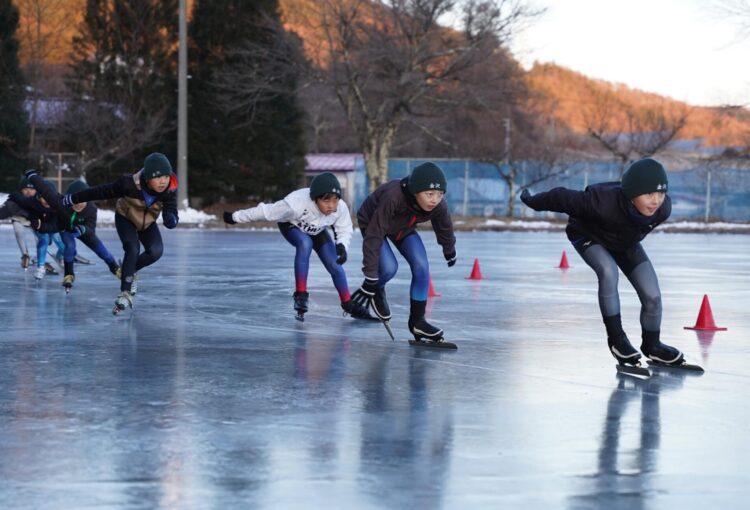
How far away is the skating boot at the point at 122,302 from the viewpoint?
472 inches

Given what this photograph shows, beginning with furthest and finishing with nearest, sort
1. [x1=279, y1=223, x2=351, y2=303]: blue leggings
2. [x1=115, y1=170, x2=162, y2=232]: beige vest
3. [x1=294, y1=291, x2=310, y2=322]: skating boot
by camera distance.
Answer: [x1=115, y1=170, x2=162, y2=232]: beige vest, [x1=279, y1=223, x2=351, y2=303]: blue leggings, [x1=294, y1=291, x2=310, y2=322]: skating boot

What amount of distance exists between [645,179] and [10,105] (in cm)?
4034

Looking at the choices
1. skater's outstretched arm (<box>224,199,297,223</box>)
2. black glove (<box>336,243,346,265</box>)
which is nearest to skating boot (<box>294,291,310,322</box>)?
black glove (<box>336,243,346,265</box>)

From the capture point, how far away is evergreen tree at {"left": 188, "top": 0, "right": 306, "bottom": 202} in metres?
46.9

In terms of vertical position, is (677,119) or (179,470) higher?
(677,119)

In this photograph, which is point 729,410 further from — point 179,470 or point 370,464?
point 179,470

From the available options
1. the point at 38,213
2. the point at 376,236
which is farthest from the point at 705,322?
the point at 38,213

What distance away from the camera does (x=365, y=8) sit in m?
42.0

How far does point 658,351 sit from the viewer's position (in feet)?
28.6

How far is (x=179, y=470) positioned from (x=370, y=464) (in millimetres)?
871

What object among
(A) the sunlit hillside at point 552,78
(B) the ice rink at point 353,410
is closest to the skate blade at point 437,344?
(B) the ice rink at point 353,410

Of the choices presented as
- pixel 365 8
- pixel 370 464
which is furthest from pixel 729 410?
pixel 365 8

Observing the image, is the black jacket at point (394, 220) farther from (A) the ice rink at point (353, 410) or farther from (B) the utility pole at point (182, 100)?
Result: (B) the utility pole at point (182, 100)

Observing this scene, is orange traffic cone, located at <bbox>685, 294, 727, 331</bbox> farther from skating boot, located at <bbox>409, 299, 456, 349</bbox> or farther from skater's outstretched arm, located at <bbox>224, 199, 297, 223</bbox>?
skater's outstretched arm, located at <bbox>224, 199, 297, 223</bbox>
